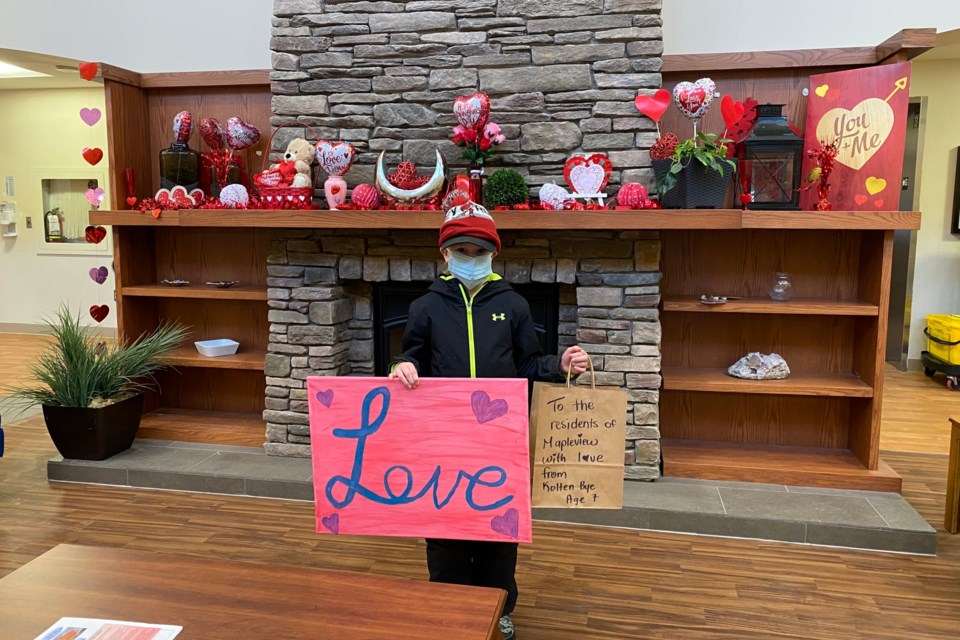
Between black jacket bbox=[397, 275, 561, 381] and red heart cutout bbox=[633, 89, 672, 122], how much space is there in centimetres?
153

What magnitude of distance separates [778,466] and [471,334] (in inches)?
83.0

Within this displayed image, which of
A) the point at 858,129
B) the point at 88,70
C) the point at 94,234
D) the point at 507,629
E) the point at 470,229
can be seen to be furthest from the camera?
the point at 94,234

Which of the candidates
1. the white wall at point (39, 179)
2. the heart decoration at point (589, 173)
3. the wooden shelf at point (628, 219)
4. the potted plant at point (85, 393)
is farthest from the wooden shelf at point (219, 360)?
the white wall at point (39, 179)

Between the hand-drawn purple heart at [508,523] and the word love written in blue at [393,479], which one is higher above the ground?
the word love written in blue at [393,479]

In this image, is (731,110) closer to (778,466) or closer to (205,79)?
(778,466)

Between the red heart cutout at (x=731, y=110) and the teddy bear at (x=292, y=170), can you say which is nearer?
the red heart cutout at (x=731, y=110)

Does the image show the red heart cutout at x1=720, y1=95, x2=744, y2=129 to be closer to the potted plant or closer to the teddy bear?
the teddy bear

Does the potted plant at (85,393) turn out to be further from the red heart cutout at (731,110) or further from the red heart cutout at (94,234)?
the red heart cutout at (731,110)

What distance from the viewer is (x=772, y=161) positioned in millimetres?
3332

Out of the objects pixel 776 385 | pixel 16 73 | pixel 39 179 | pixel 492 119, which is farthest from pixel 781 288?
pixel 39 179

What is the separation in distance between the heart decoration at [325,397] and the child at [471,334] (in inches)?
9.3

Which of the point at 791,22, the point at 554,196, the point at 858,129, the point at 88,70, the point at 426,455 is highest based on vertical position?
the point at 791,22

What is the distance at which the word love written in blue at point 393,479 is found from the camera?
192cm

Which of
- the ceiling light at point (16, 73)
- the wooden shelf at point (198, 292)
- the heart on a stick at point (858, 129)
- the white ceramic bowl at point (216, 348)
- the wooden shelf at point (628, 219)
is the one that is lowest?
the white ceramic bowl at point (216, 348)
